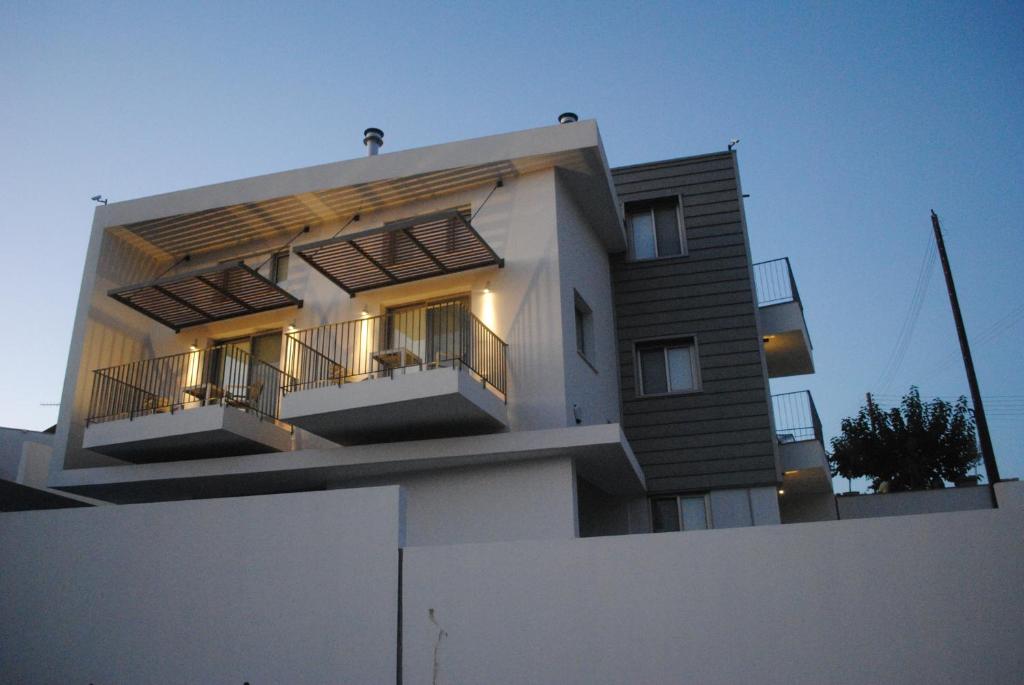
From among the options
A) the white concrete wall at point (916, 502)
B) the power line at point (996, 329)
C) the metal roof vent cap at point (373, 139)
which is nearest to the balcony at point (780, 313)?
the white concrete wall at point (916, 502)

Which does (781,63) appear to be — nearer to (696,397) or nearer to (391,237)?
(696,397)

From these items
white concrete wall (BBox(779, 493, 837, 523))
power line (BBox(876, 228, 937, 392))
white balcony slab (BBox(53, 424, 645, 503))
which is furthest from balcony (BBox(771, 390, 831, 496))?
power line (BBox(876, 228, 937, 392))

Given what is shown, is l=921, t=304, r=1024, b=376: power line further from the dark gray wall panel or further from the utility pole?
the dark gray wall panel

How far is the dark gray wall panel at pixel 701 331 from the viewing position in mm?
14055

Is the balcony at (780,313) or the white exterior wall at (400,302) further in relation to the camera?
the balcony at (780,313)

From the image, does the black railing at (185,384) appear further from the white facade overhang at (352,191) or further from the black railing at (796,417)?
the black railing at (796,417)

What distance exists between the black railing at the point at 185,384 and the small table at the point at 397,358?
2376 mm

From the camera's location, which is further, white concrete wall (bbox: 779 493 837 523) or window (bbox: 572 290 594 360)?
white concrete wall (bbox: 779 493 837 523)

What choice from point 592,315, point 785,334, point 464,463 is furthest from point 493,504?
point 785,334

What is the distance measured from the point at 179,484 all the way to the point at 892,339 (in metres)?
42.3

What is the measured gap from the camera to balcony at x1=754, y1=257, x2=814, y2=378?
52.5 ft

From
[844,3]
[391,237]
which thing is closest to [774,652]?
[391,237]

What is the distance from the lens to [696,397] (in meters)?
14.6

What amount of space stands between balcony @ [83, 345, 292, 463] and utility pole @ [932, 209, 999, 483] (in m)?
11.6
